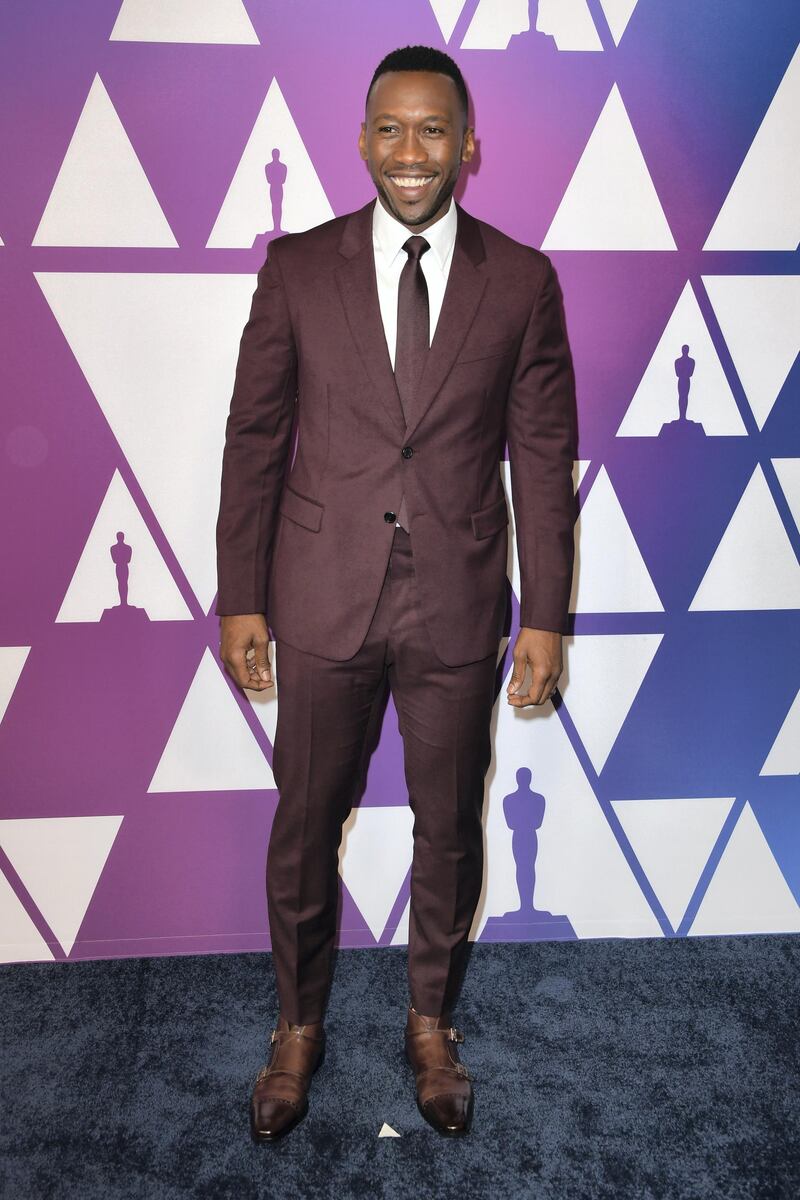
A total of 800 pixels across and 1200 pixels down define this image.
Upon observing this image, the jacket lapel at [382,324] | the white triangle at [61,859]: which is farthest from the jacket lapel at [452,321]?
the white triangle at [61,859]

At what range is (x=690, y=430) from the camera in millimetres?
2123

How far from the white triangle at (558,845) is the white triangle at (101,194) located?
1220mm

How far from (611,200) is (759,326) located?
41 cm

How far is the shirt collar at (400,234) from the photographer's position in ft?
5.43

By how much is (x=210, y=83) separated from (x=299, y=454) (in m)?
0.78

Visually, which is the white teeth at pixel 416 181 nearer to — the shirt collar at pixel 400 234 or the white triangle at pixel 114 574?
the shirt collar at pixel 400 234

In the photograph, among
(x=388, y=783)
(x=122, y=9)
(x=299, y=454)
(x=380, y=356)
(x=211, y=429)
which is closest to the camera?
(x=380, y=356)

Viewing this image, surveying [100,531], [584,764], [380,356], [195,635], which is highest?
[380,356]

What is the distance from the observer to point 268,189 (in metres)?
1.94

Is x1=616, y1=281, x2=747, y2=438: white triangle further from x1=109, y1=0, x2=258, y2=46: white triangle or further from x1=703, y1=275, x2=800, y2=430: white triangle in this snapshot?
x1=109, y1=0, x2=258, y2=46: white triangle

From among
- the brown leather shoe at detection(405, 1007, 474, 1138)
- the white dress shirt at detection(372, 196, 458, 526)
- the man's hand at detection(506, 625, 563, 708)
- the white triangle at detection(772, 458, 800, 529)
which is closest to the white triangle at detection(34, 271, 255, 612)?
the white dress shirt at detection(372, 196, 458, 526)

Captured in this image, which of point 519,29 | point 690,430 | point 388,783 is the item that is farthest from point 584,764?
point 519,29

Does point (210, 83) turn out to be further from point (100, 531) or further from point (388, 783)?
point (388, 783)

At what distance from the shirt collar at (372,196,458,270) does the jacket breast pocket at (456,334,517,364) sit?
6.4 inches
